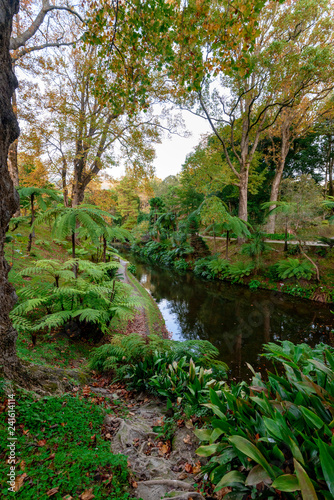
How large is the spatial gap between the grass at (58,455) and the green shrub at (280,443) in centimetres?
66

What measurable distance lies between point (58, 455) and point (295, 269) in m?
10.8

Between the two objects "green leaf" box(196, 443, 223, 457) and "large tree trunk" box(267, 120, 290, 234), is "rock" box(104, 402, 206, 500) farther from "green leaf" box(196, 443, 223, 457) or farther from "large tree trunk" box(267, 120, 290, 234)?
"large tree trunk" box(267, 120, 290, 234)

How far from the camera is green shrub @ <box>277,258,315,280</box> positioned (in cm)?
966

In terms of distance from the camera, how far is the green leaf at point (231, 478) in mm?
1246

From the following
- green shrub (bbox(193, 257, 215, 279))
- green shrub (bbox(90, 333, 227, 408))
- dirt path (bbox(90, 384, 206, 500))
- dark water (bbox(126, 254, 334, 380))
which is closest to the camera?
dirt path (bbox(90, 384, 206, 500))

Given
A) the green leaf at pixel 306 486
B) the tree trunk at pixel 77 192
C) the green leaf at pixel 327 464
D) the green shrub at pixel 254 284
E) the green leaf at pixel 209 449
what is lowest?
the green shrub at pixel 254 284

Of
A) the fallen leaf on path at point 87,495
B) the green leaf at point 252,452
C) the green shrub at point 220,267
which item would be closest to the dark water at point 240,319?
the green shrub at point 220,267

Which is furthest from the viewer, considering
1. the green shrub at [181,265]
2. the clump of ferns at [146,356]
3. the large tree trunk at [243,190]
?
the green shrub at [181,265]

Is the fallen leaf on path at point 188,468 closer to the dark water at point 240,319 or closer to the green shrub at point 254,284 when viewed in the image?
the dark water at point 240,319

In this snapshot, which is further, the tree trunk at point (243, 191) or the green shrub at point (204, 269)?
the green shrub at point (204, 269)

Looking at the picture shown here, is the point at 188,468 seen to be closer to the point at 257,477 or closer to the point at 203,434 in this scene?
the point at 203,434

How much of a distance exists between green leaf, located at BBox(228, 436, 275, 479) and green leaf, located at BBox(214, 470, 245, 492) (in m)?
0.13

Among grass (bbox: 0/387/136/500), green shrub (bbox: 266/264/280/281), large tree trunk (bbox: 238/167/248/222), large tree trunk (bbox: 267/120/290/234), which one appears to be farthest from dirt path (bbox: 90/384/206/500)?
large tree trunk (bbox: 267/120/290/234)

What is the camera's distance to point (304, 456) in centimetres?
121
